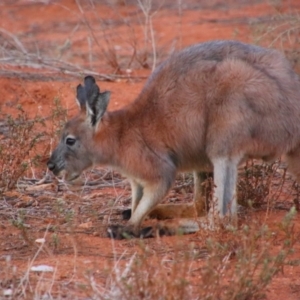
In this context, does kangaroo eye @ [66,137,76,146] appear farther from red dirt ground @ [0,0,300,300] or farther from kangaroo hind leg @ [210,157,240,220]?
kangaroo hind leg @ [210,157,240,220]

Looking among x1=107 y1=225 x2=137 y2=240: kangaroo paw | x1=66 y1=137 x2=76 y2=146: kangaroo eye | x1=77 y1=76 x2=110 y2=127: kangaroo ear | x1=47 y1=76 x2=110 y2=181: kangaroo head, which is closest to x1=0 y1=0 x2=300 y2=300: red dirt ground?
x1=107 y1=225 x2=137 y2=240: kangaroo paw

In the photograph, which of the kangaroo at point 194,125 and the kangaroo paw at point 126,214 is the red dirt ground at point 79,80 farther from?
the kangaroo at point 194,125

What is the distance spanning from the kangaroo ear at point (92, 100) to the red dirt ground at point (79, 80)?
0.64m

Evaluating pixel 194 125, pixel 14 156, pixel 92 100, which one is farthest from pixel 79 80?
pixel 194 125

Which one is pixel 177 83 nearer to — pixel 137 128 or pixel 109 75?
pixel 137 128

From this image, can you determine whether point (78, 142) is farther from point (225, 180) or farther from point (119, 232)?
point (225, 180)

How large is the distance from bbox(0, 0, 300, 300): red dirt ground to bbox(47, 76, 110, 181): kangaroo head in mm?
271

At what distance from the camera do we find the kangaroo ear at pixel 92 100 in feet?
20.4

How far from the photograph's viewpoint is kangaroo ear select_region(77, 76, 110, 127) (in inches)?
245

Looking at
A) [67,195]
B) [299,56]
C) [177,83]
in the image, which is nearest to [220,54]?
[177,83]

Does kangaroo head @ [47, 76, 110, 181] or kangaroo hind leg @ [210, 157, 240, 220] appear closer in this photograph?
kangaroo hind leg @ [210, 157, 240, 220]

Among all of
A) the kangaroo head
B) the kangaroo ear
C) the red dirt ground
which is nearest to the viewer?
the red dirt ground

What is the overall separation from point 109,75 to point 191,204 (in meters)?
3.49

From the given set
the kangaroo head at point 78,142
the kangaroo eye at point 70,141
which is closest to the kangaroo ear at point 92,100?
the kangaroo head at point 78,142
